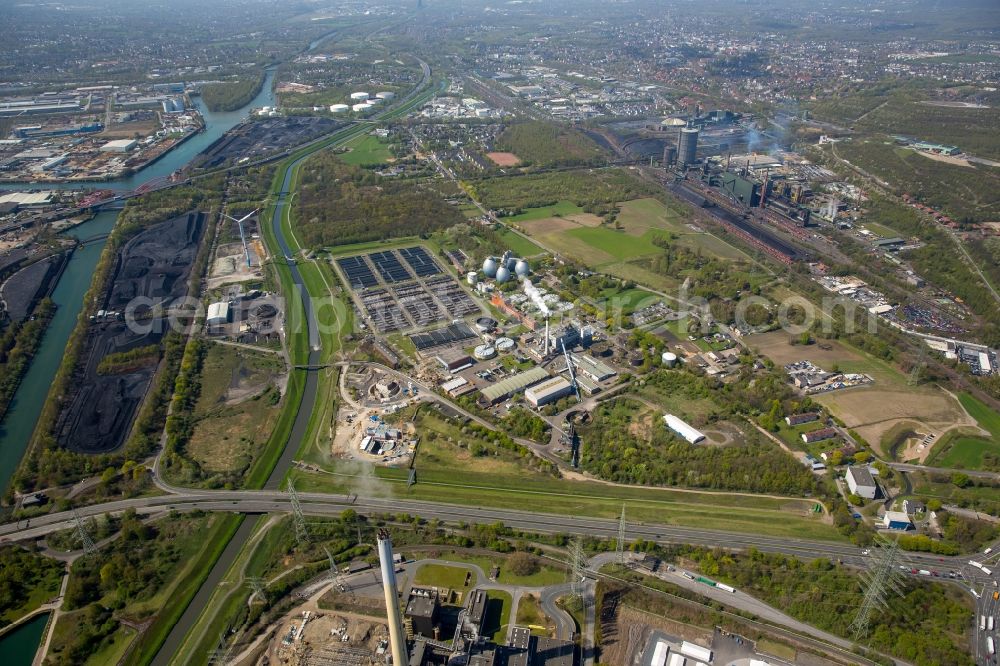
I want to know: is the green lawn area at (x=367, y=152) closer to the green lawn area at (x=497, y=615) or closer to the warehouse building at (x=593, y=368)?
the warehouse building at (x=593, y=368)

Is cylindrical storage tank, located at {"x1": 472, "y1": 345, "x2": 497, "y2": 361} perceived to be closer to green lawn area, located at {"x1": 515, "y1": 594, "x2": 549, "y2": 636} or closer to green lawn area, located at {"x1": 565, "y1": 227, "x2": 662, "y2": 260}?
green lawn area, located at {"x1": 515, "y1": 594, "x2": 549, "y2": 636}

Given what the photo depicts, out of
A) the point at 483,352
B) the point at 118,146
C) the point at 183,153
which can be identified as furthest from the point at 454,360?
the point at 118,146

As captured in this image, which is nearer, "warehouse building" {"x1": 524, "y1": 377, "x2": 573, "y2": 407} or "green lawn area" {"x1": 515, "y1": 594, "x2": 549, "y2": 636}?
"green lawn area" {"x1": 515, "y1": 594, "x2": 549, "y2": 636}

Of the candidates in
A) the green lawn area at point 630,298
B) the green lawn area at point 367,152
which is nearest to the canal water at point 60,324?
the green lawn area at point 367,152

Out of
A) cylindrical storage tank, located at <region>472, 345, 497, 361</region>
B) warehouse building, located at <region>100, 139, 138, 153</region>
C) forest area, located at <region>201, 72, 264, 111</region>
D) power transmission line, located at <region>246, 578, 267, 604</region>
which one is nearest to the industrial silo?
cylindrical storage tank, located at <region>472, 345, 497, 361</region>

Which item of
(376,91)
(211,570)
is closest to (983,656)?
(211,570)

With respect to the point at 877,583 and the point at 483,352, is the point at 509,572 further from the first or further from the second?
the point at 483,352
